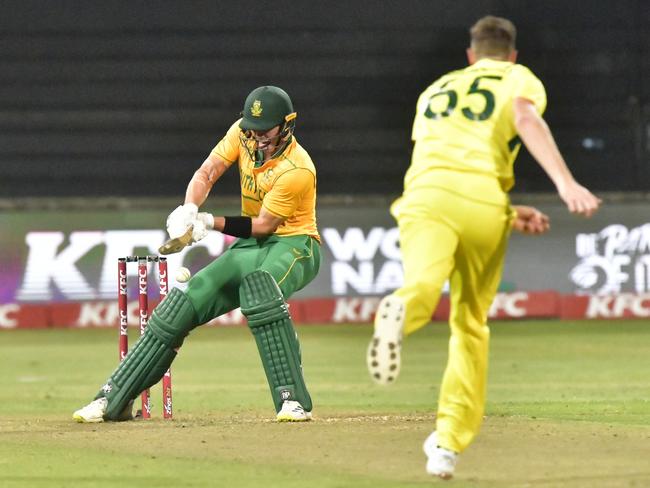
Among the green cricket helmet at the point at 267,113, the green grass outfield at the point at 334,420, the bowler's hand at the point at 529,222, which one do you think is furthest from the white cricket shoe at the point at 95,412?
the bowler's hand at the point at 529,222

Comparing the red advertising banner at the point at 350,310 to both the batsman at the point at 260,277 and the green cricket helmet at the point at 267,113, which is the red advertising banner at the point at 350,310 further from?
the green cricket helmet at the point at 267,113

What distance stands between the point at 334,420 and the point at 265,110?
1800mm

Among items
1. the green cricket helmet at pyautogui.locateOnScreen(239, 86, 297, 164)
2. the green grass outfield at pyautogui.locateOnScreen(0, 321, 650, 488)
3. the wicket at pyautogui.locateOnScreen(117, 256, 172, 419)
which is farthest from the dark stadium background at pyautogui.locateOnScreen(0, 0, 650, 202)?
the green cricket helmet at pyautogui.locateOnScreen(239, 86, 297, 164)

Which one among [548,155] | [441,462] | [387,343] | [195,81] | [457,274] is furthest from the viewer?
[195,81]

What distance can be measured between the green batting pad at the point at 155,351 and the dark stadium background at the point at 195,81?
9.46 meters

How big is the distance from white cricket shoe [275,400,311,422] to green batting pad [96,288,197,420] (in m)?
0.73

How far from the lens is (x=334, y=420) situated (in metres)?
8.08

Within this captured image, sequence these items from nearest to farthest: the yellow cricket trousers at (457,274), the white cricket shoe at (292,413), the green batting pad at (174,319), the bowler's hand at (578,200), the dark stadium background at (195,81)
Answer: the bowler's hand at (578,200) → the yellow cricket trousers at (457,274) → the white cricket shoe at (292,413) → the green batting pad at (174,319) → the dark stadium background at (195,81)

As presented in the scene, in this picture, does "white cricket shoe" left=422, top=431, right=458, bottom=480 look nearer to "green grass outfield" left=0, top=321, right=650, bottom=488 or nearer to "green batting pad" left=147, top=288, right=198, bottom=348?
"green grass outfield" left=0, top=321, right=650, bottom=488

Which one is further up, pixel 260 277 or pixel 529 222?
pixel 529 222

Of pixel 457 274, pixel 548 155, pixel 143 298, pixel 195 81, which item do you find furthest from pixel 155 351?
pixel 195 81

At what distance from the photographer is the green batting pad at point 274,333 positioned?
26.2 ft

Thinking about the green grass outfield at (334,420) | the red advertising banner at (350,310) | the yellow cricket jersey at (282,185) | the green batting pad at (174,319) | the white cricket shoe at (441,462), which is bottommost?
the red advertising banner at (350,310)

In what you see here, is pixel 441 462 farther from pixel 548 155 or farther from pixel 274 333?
pixel 274 333
